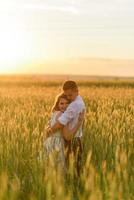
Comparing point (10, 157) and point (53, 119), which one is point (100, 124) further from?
point (10, 157)

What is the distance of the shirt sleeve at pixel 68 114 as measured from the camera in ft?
15.2

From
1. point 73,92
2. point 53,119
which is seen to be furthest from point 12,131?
point 73,92

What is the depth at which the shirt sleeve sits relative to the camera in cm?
464

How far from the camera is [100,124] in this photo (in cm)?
588

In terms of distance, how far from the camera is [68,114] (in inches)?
183

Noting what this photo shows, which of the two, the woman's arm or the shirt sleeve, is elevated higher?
the shirt sleeve

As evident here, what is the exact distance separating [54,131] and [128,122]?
1.55 meters

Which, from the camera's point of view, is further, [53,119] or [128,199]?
[53,119]

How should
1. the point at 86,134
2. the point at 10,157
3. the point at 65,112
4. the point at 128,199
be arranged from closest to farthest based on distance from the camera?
the point at 128,199 → the point at 10,157 → the point at 65,112 → the point at 86,134

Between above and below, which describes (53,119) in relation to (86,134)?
above

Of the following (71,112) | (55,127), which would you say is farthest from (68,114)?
(55,127)

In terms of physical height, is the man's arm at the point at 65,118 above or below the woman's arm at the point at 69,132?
above

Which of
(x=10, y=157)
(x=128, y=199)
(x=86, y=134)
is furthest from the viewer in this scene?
(x=86, y=134)

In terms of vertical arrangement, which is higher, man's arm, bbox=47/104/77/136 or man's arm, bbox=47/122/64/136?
man's arm, bbox=47/104/77/136
